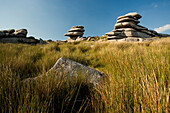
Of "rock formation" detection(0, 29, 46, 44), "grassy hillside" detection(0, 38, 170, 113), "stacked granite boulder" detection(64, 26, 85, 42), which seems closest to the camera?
"grassy hillside" detection(0, 38, 170, 113)

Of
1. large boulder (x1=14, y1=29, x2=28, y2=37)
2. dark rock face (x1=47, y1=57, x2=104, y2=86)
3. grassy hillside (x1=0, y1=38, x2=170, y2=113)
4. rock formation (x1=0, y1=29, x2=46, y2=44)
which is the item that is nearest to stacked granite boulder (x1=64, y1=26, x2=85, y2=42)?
rock formation (x1=0, y1=29, x2=46, y2=44)

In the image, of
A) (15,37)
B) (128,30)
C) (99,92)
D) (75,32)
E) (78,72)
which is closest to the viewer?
(99,92)

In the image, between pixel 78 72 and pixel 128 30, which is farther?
pixel 128 30

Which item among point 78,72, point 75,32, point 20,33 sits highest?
point 75,32

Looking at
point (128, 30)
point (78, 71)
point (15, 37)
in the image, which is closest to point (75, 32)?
point (15, 37)

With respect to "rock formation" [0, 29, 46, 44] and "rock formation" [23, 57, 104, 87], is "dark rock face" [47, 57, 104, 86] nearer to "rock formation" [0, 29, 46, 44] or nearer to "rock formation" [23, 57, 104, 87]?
"rock formation" [23, 57, 104, 87]

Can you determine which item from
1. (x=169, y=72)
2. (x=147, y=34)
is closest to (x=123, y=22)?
(x=147, y=34)

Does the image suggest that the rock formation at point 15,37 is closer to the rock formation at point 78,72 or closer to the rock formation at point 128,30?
the rock formation at point 128,30

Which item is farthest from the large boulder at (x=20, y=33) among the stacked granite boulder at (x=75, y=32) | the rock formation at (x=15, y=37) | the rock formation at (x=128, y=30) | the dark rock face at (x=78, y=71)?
the dark rock face at (x=78, y=71)

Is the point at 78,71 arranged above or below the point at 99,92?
above

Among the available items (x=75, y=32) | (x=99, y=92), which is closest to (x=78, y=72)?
(x=99, y=92)

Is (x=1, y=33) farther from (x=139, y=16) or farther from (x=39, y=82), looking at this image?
(x=139, y=16)

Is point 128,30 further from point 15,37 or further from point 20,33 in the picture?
point 15,37

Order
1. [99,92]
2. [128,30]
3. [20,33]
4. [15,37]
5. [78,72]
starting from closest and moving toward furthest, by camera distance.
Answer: [99,92]
[78,72]
[128,30]
[15,37]
[20,33]
